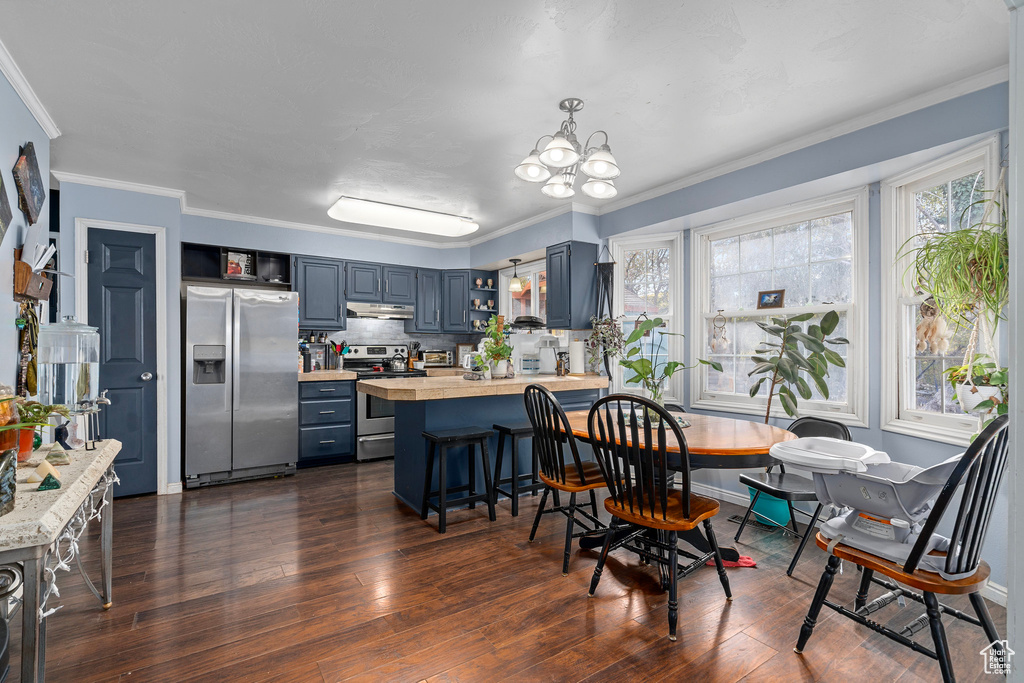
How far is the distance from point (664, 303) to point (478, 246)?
2.54 meters

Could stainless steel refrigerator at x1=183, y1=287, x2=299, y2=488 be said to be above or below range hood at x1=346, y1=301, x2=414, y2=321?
below

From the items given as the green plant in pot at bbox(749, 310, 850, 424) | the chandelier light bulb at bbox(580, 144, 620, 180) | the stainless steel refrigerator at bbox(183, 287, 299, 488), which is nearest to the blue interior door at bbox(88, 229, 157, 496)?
the stainless steel refrigerator at bbox(183, 287, 299, 488)

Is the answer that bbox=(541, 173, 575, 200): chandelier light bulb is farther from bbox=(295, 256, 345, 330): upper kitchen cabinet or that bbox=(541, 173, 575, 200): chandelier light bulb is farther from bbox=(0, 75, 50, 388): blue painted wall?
bbox=(295, 256, 345, 330): upper kitchen cabinet

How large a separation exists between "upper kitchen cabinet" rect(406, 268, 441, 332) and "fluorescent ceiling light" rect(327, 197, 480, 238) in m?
1.00

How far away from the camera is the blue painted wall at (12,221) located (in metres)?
2.32

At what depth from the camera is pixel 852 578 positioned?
8.33 feet

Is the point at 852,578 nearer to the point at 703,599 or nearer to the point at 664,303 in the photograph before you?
the point at 703,599

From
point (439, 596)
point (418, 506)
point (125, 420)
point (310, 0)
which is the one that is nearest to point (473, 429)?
point (418, 506)

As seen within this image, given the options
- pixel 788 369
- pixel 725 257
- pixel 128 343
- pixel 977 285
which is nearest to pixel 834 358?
pixel 788 369

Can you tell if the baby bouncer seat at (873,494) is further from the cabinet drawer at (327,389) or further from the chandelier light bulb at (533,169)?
the cabinet drawer at (327,389)

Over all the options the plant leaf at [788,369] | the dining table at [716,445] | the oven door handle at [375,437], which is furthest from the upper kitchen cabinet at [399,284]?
the plant leaf at [788,369]

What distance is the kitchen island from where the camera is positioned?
324 centimetres

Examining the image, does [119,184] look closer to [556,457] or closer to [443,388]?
[443,388]

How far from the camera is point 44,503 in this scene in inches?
52.7
